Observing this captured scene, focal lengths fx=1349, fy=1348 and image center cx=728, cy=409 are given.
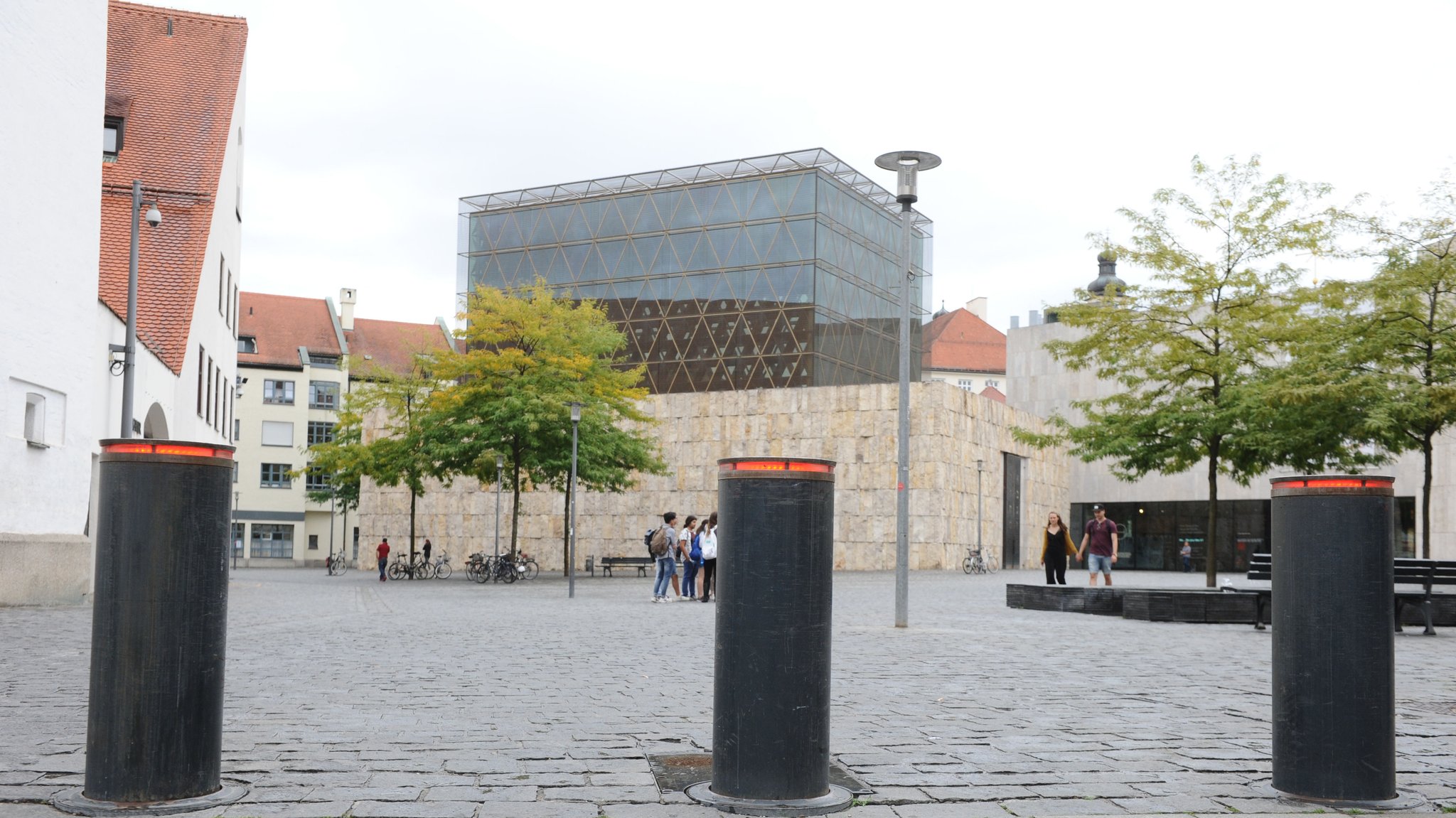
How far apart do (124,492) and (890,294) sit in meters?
56.5

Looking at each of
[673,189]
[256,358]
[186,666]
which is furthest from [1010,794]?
[256,358]

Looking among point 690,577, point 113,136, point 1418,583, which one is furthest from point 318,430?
point 1418,583

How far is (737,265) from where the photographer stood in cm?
5694

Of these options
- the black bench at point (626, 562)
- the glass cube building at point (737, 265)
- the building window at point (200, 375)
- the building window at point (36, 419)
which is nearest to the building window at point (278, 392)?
the glass cube building at point (737, 265)

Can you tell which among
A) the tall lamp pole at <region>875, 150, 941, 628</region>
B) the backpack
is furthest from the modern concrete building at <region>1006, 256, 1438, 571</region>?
the tall lamp pole at <region>875, 150, 941, 628</region>

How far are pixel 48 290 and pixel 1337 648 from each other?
1879 centimetres

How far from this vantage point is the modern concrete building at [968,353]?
339ft

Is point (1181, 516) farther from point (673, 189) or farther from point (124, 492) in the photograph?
point (124, 492)

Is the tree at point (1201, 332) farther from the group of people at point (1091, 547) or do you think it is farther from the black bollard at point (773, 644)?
the black bollard at point (773, 644)

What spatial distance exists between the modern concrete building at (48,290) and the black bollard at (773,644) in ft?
53.5

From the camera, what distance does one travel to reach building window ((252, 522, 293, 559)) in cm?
7800

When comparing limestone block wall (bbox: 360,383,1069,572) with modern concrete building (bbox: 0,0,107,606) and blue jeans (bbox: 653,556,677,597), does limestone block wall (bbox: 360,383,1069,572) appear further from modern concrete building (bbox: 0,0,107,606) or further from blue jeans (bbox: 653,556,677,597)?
modern concrete building (bbox: 0,0,107,606)

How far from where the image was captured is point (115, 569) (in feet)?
16.6

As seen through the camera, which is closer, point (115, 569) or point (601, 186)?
point (115, 569)
